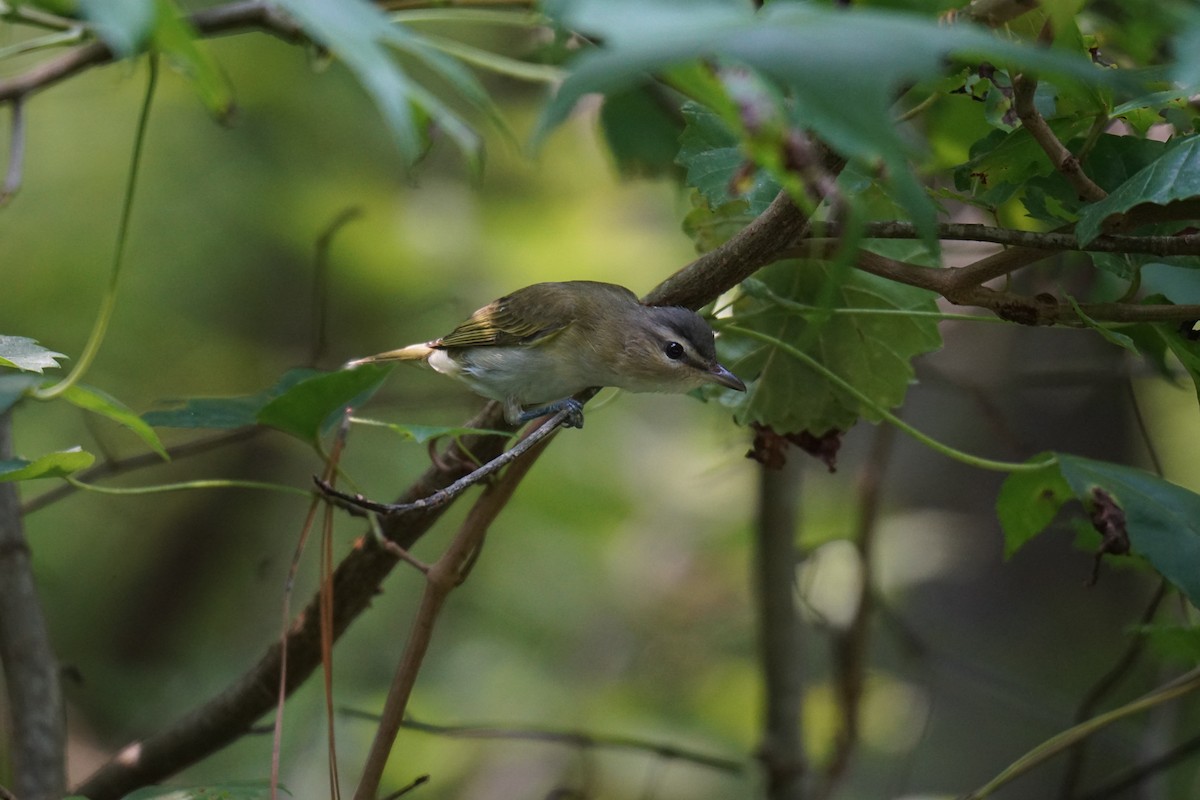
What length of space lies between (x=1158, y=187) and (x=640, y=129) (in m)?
1.86

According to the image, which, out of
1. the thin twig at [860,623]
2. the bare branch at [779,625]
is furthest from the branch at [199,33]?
the thin twig at [860,623]

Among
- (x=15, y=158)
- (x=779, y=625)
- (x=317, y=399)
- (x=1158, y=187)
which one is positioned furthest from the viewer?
(x=779, y=625)

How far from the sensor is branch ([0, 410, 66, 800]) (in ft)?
6.39

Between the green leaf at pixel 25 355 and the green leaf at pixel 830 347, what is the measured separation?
39.6 inches

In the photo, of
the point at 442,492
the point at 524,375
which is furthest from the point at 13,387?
the point at 524,375

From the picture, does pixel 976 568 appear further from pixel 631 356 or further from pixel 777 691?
pixel 631 356

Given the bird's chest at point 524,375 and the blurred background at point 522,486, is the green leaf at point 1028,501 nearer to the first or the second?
the bird's chest at point 524,375

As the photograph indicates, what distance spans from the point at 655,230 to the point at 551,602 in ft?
5.02

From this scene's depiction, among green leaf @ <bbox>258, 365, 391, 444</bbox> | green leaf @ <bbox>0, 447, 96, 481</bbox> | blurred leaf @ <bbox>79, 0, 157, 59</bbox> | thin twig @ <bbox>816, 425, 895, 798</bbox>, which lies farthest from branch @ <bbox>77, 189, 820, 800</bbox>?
thin twig @ <bbox>816, 425, 895, 798</bbox>

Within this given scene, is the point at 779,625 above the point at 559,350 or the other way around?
the other way around

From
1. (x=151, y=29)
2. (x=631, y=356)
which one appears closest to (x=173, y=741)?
(x=631, y=356)

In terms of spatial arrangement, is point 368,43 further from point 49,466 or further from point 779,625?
point 779,625

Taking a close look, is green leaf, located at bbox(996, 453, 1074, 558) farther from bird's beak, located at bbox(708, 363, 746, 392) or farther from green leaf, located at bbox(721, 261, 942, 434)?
bird's beak, located at bbox(708, 363, 746, 392)

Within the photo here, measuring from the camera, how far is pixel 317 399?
58.1 inches
